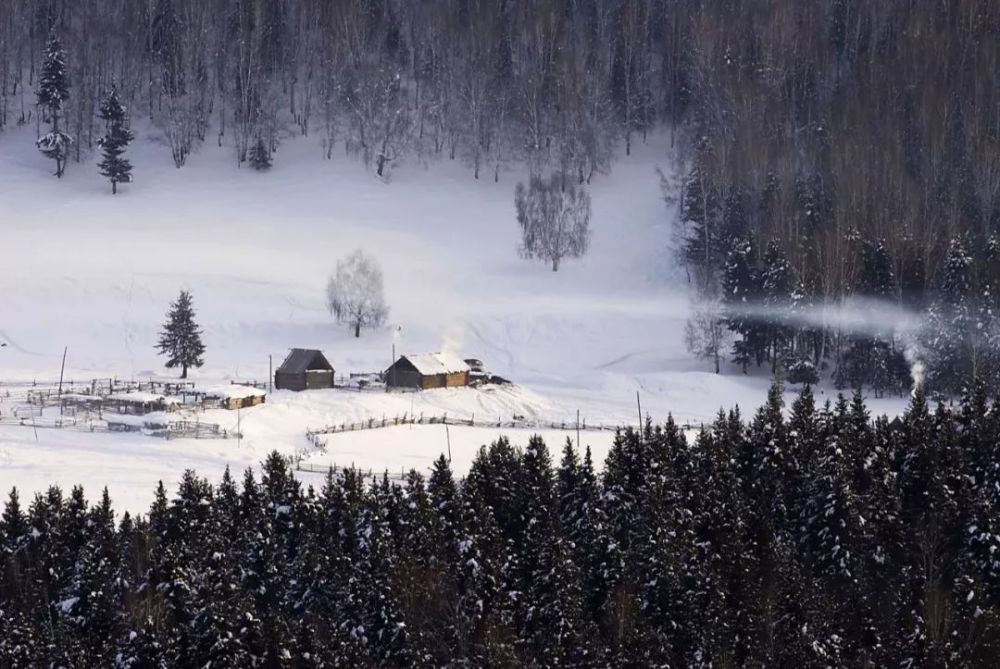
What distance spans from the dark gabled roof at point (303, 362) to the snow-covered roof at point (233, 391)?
420 centimetres

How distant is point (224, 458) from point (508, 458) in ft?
50.8

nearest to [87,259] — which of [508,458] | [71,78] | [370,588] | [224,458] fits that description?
[71,78]

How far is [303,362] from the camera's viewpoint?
74375 mm

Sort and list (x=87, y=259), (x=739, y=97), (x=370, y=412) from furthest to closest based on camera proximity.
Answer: (x=739, y=97)
(x=87, y=259)
(x=370, y=412)

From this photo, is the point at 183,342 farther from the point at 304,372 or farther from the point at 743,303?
the point at 743,303

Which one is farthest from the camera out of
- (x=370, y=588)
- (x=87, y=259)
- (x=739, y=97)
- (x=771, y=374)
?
(x=739, y=97)

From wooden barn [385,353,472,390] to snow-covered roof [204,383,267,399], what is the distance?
811 cm

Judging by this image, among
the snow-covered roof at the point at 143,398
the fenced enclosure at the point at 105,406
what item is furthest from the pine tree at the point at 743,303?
the snow-covered roof at the point at 143,398

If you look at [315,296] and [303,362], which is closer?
[303,362]

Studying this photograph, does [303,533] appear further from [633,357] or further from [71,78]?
[71,78]

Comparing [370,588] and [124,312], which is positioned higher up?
[124,312]

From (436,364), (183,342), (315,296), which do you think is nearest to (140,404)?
(183,342)

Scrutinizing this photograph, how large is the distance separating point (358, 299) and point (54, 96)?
3693cm

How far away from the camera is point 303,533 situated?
140ft
